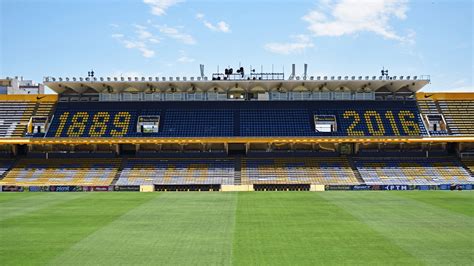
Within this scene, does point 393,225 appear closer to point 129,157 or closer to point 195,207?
point 195,207

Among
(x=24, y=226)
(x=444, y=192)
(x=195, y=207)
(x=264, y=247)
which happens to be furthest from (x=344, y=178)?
(x=24, y=226)

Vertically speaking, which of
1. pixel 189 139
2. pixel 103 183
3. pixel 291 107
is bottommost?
pixel 103 183

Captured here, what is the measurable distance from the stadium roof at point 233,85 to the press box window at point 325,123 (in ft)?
12.7

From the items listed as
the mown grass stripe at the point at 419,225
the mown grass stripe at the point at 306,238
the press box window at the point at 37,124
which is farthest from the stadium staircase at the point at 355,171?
the press box window at the point at 37,124

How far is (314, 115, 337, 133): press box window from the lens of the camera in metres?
50.2

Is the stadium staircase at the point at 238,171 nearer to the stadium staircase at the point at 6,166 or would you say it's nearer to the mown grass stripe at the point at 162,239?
the mown grass stripe at the point at 162,239

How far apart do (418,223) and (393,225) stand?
164 centimetres

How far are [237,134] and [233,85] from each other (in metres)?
6.48

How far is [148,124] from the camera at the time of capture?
51.3 m

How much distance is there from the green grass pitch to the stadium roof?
707 inches

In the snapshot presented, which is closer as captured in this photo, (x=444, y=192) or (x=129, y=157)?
(x=444, y=192)

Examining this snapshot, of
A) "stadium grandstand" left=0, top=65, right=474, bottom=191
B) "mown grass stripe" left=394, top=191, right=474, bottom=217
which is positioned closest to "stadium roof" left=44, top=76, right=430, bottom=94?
"stadium grandstand" left=0, top=65, right=474, bottom=191

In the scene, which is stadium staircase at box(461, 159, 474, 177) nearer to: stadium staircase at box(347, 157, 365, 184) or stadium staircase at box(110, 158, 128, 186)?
stadium staircase at box(347, 157, 365, 184)

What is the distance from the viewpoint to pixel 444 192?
3994 centimetres
